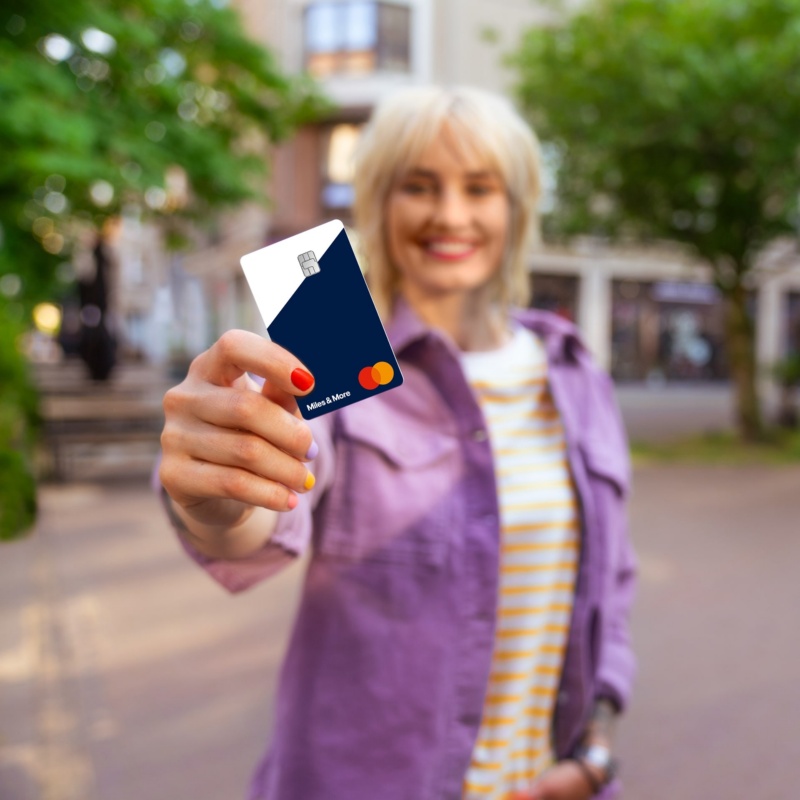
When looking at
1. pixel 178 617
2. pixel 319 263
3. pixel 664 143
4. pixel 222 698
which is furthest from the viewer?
pixel 664 143

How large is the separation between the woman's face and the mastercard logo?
66 cm

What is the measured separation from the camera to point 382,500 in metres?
1.34

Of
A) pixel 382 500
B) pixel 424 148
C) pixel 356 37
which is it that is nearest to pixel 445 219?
pixel 424 148

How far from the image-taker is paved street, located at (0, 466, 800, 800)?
3207 millimetres

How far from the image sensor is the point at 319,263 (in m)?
0.86

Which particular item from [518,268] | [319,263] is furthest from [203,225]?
[319,263]

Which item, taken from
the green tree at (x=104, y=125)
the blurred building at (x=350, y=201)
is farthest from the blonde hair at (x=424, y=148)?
the blurred building at (x=350, y=201)

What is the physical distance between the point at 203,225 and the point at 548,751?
1169 cm

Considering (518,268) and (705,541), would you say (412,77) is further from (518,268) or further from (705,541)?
(518,268)

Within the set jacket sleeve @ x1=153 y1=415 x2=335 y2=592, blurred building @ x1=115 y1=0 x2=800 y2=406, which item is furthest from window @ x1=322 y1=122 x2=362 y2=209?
jacket sleeve @ x1=153 y1=415 x2=335 y2=592

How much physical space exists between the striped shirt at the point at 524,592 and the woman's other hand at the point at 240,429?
2.11 feet

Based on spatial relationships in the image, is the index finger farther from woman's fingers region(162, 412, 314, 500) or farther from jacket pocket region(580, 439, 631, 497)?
jacket pocket region(580, 439, 631, 497)

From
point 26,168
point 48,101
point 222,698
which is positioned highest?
point 48,101

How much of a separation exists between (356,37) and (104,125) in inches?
524
